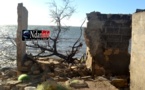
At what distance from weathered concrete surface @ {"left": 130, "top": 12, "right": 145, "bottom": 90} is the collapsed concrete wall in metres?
4.75

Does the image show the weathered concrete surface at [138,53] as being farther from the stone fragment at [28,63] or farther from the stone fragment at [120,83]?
the stone fragment at [28,63]

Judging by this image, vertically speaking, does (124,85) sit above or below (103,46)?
below

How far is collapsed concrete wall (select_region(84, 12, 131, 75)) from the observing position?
11.2 m

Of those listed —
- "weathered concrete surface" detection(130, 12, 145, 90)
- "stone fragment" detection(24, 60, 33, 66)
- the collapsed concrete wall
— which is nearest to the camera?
"weathered concrete surface" detection(130, 12, 145, 90)

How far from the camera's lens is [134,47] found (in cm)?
632

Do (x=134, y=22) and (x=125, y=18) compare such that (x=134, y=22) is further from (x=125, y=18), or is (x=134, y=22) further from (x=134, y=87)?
(x=125, y=18)

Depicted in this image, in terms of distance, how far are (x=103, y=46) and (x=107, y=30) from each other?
69cm

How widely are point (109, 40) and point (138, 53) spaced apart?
5190 millimetres

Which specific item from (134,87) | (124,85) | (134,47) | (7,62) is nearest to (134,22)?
(134,47)

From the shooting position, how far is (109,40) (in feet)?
36.9

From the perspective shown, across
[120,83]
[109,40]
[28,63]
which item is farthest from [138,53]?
[28,63]

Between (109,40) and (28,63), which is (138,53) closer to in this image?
(109,40)

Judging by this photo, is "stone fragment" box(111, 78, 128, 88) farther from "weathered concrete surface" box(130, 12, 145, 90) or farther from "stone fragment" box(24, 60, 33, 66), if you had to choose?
"stone fragment" box(24, 60, 33, 66)

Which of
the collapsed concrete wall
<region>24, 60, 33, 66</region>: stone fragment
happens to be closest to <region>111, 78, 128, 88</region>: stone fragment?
the collapsed concrete wall
